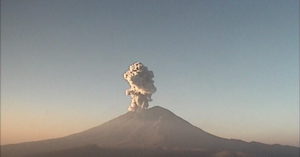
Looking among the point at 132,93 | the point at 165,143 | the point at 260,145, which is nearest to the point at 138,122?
the point at 132,93

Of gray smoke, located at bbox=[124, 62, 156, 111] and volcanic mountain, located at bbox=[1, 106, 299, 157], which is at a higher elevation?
gray smoke, located at bbox=[124, 62, 156, 111]

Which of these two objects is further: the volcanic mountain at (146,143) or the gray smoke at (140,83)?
the gray smoke at (140,83)

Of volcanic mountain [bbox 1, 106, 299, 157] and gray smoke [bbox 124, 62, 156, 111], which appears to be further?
gray smoke [bbox 124, 62, 156, 111]

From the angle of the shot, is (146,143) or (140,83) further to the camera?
(140,83)

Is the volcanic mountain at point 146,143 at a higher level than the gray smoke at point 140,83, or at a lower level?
lower
